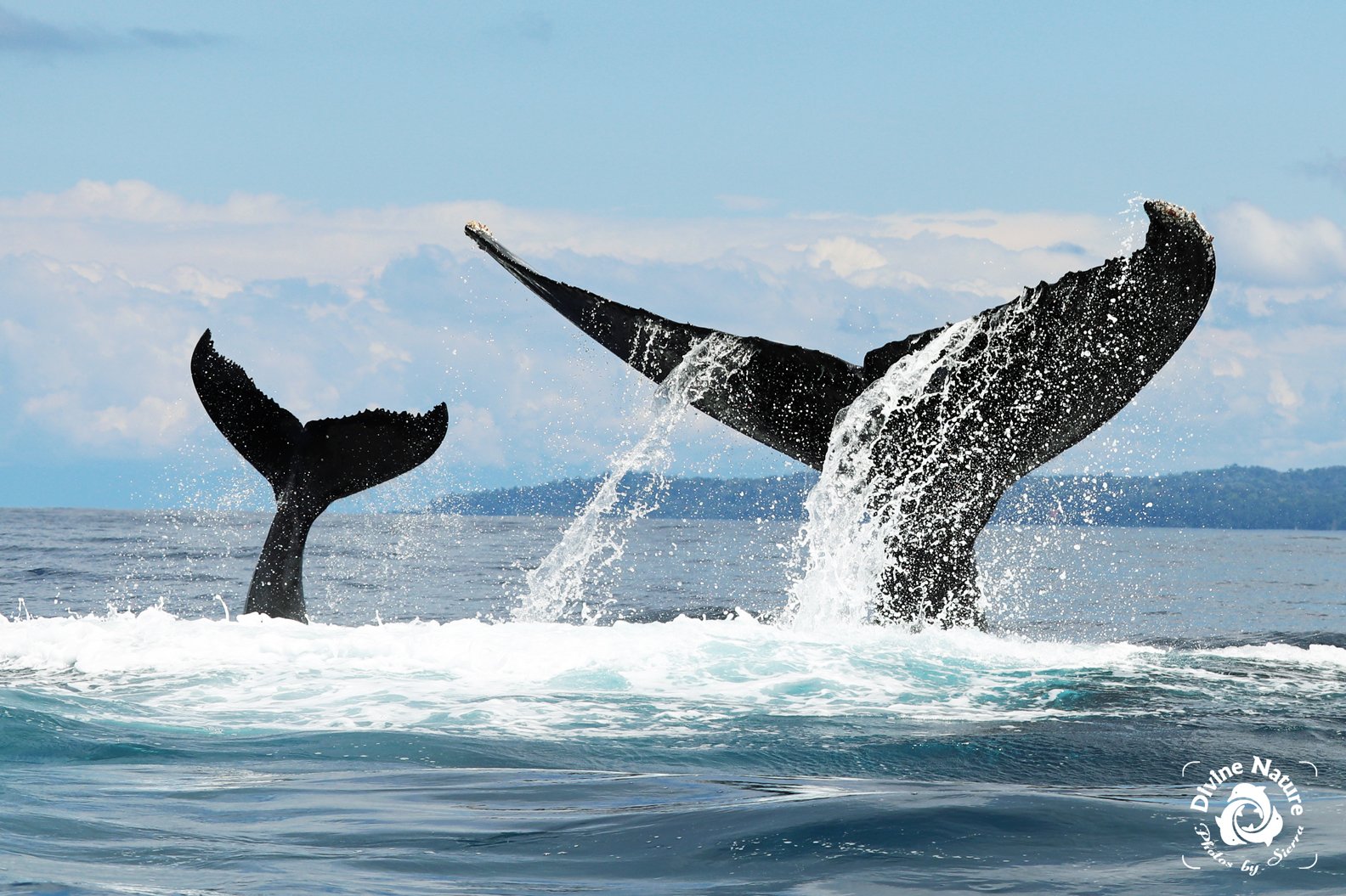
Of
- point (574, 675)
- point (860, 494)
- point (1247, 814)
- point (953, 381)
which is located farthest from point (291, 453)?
point (1247, 814)

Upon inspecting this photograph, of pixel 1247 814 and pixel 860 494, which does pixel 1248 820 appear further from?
pixel 860 494

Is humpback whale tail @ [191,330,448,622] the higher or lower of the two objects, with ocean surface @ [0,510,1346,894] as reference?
higher

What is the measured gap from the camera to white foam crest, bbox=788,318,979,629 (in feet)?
27.6

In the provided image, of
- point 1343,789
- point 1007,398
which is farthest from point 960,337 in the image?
point 1343,789

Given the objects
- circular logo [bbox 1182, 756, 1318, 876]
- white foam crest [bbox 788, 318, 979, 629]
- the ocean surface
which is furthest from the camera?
white foam crest [bbox 788, 318, 979, 629]

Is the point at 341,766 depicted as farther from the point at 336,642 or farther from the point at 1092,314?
the point at 1092,314

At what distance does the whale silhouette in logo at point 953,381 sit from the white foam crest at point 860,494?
0.01 m

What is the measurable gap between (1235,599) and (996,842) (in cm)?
1960

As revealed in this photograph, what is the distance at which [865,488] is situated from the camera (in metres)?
8.89

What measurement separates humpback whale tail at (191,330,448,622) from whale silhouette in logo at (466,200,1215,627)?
3.07 metres

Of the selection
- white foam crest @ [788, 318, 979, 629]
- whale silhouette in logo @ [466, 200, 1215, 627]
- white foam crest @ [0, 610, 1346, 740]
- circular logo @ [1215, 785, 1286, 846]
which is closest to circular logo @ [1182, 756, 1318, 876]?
circular logo @ [1215, 785, 1286, 846]

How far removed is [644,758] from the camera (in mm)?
6926

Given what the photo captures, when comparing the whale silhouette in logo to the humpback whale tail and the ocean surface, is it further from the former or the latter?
the humpback whale tail

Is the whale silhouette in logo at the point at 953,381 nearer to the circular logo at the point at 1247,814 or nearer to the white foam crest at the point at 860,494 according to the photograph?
the white foam crest at the point at 860,494
